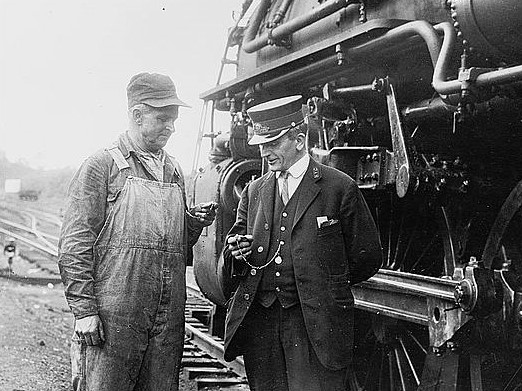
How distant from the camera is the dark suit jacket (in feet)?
10.4

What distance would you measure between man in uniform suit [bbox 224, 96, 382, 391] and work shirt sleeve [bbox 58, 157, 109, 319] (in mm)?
594

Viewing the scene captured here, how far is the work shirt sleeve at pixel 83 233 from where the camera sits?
3.23 metres

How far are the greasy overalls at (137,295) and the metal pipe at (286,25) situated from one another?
1.67 m

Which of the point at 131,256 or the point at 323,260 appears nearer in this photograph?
the point at 323,260

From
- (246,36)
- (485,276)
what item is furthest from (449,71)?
(246,36)

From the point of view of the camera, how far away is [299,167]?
338cm

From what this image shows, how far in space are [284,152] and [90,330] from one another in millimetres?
1135

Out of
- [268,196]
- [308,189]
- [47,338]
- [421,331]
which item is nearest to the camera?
[308,189]

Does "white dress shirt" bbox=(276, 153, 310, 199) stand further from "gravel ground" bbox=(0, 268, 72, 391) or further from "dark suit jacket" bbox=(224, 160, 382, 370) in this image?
"gravel ground" bbox=(0, 268, 72, 391)

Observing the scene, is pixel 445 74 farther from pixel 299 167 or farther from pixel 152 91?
pixel 152 91

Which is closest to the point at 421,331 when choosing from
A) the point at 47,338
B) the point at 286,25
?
the point at 286,25

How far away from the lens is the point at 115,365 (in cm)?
329

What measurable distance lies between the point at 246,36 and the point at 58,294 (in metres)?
7.30

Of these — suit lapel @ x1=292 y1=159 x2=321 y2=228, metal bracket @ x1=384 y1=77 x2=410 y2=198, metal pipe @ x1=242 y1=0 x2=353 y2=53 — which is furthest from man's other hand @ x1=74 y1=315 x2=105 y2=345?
metal pipe @ x1=242 y1=0 x2=353 y2=53
